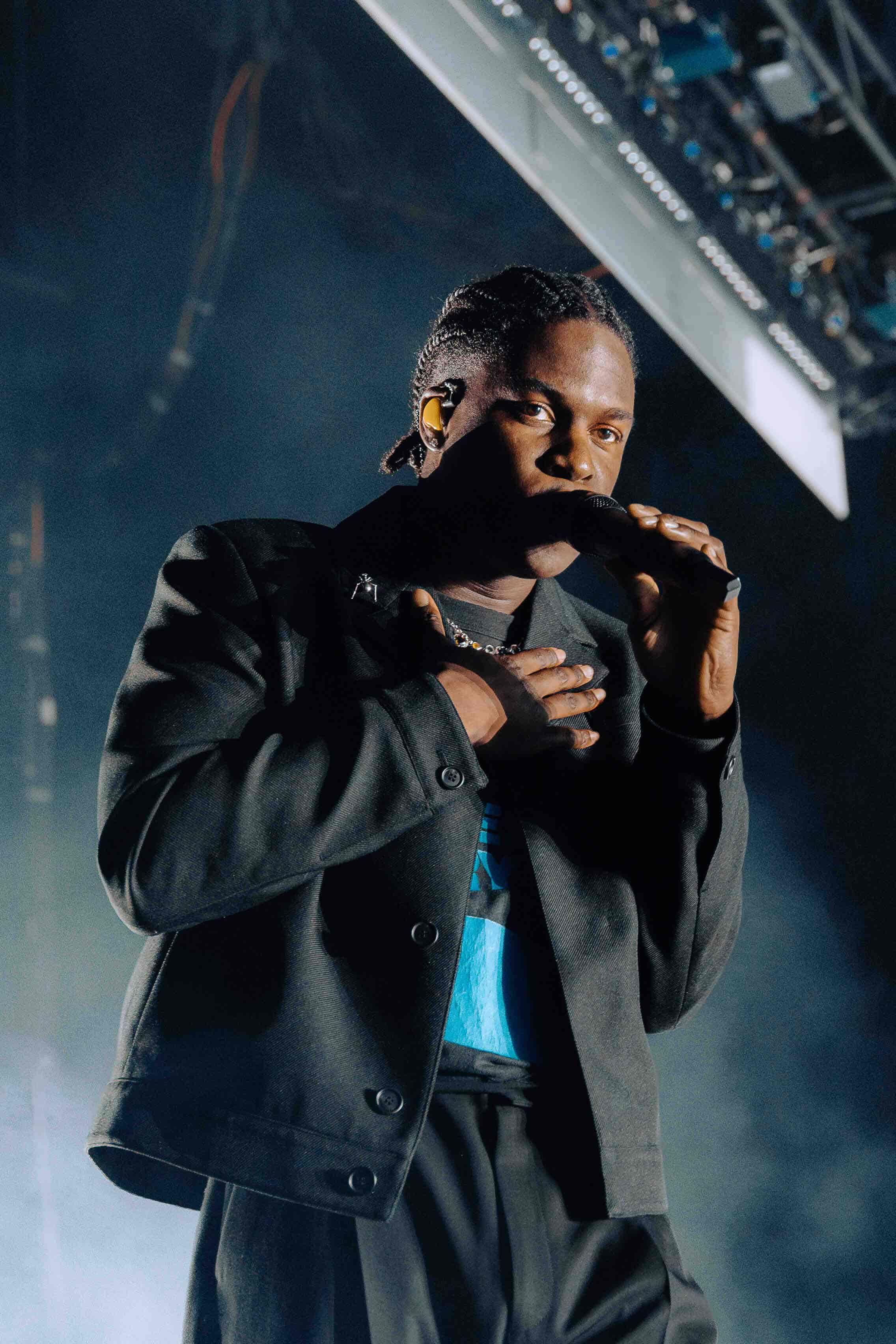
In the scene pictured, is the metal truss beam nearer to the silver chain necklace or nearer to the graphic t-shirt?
the silver chain necklace

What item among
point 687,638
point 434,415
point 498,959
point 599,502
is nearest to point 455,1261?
point 498,959

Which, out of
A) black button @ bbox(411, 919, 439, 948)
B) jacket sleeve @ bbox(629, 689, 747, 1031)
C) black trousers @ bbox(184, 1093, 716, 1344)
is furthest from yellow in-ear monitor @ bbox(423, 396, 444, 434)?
black trousers @ bbox(184, 1093, 716, 1344)

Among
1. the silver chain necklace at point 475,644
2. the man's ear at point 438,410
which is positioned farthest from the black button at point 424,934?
the man's ear at point 438,410

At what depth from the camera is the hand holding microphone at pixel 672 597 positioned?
1.22 metres

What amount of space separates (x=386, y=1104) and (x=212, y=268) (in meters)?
2.60

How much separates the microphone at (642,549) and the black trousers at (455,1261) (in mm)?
465

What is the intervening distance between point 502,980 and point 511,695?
244 millimetres

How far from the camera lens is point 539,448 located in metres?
1.42

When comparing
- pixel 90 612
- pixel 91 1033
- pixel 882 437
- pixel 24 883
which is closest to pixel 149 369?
pixel 90 612

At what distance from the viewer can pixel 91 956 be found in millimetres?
3062

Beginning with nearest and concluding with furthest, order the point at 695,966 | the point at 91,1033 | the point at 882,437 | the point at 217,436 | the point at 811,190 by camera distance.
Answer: the point at 695,966 → the point at 91,1033 → the point at 217,436 → the point at 811,190 → the point at 882,437

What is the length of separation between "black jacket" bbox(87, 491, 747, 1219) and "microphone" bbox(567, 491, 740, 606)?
0.51 feet

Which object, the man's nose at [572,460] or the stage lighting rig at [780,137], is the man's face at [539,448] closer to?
the man's nose at [572,460]

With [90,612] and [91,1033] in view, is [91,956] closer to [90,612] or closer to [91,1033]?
[91,1033]
